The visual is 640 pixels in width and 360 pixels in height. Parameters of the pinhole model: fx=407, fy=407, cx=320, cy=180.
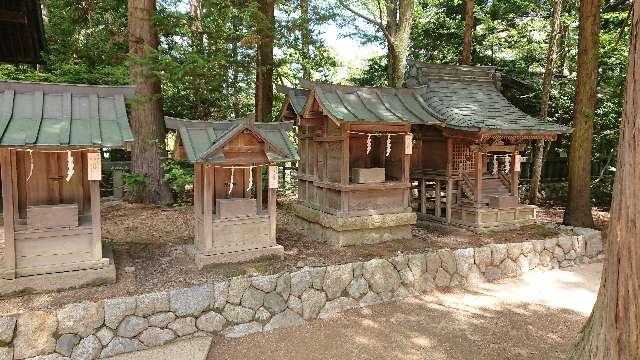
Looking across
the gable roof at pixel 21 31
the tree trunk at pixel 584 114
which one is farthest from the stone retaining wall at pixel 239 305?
the gable roof at pixel 21 31

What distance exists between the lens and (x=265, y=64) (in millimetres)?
12445

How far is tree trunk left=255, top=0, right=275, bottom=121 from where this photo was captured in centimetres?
1170

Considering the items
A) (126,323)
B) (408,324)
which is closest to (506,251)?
(408,324)

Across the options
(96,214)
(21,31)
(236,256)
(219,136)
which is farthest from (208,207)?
(21,31)

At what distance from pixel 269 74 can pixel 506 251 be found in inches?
338

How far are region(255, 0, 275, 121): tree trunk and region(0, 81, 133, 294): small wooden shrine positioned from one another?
19.3 ft

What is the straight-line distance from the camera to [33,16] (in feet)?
24.9

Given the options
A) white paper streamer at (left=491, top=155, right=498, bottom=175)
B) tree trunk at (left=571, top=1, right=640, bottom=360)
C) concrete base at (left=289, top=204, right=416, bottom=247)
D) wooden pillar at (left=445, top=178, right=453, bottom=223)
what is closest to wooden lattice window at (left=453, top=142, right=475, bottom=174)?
wooden pillar at (left=445, top=178, right=453, bottom=223)

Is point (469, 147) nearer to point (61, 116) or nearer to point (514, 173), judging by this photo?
point (514, 173)

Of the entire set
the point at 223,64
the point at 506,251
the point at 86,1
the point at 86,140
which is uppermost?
the point at 86,1

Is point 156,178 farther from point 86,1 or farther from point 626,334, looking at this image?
point 626,334

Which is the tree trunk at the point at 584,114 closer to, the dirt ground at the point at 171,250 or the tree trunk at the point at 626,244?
the dirt ground at the point at 171,250

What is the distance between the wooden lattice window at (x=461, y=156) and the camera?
10.8m

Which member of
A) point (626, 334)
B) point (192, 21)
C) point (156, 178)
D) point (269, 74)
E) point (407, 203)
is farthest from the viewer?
point (269, 74)
